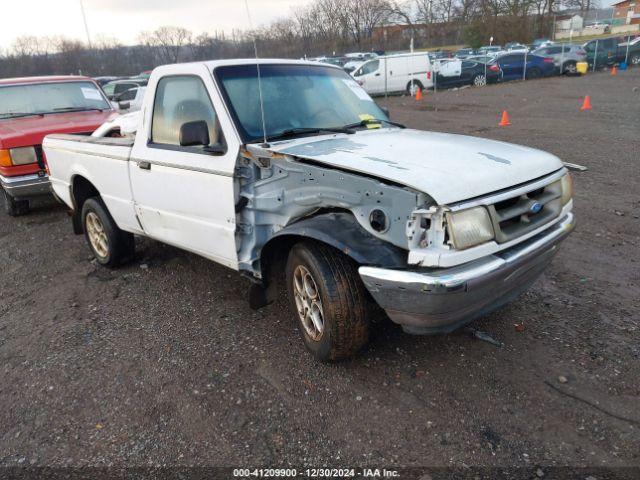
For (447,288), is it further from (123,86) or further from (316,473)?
(123,86)

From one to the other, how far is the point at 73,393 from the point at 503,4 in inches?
2358

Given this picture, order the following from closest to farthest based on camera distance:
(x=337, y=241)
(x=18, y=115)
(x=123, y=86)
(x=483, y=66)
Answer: (x=337, y=241) → (x=18, y=115) → (x=123, y=86) → (x=483, y=66)

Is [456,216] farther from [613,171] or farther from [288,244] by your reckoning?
[613,171]

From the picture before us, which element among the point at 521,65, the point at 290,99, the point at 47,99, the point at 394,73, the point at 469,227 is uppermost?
the point at 290,99

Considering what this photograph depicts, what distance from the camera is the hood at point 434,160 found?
8.61 ft

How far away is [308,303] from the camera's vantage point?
331 centimetres

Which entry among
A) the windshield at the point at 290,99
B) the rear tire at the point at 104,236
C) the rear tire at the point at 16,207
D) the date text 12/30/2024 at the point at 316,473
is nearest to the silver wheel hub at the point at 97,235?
the rear tire at the point at 104,236

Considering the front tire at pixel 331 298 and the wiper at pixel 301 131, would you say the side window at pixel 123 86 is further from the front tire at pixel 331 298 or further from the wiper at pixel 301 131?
the front tire at pixel 331 298

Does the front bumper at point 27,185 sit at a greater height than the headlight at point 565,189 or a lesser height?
lesser

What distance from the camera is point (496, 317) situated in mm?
3822

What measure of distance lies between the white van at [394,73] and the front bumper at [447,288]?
20962 millimetres

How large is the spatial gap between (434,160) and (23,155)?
6239 millimetres

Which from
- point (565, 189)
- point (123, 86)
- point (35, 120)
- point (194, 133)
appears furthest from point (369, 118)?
point (123, 86)

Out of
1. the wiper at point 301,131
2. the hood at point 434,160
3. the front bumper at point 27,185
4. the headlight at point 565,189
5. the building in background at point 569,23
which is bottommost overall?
the front bumper at point 27,185
